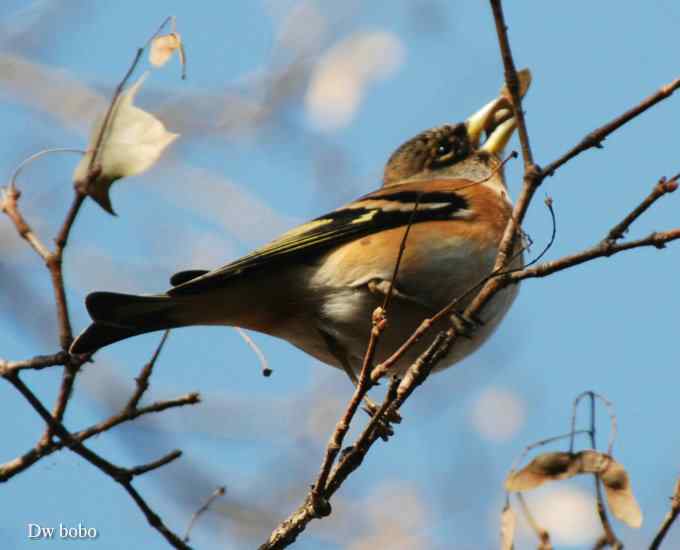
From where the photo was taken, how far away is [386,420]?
4.19 meters

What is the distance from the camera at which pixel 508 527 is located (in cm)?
320

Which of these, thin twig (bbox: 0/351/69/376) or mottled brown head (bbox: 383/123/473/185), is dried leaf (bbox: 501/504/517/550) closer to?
thin twig (bbox: 0/351/69/376)

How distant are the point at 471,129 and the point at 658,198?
148 inches

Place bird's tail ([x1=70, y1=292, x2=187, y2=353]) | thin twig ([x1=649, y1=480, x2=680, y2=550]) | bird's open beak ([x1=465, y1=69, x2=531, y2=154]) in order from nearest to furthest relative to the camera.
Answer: thin twig ([x1=649, y1=480, x2=680, y2=550]) → bird's tail ([x1=70, y1=292, x2=187, y2=353]) → bird's open beak ([x1=465, y1=69, x2=531, y2=154])

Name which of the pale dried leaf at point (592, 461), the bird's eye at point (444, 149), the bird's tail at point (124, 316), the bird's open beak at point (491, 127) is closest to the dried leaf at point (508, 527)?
the pale dried leaf at point (592, 461)

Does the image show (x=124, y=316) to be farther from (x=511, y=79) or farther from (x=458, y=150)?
(x=458, y=150)

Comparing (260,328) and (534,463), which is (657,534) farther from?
(260,328)

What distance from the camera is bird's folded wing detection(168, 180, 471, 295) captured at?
4453 millimetres

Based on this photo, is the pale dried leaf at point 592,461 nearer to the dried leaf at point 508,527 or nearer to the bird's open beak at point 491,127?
the dried leaf at point 508,527

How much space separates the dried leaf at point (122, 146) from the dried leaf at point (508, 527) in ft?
5.74

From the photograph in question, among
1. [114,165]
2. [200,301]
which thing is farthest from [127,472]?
[200,301]

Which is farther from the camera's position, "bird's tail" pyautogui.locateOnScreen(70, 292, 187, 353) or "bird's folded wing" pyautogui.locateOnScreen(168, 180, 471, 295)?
"bird's folded wing" pyautogui.locateOnScreen(168, 180, 471, 295)

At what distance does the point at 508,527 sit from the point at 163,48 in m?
2.15

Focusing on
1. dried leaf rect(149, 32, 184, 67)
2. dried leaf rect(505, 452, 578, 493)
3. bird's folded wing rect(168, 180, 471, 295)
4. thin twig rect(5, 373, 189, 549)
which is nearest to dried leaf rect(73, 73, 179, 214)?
dried leaf rect(149, 32, 184, 67)
